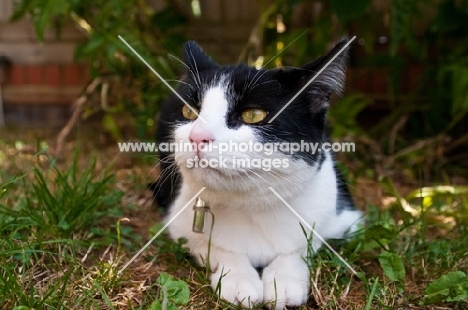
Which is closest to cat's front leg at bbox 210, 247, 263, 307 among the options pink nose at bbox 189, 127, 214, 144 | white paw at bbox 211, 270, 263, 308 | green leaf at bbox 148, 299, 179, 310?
white paw at bbox 211, 270, 263, 308

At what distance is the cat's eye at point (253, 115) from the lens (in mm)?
1210

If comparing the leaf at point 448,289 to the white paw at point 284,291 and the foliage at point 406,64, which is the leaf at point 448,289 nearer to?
the white paw at point 284,291

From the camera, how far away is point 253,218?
4.29 feet

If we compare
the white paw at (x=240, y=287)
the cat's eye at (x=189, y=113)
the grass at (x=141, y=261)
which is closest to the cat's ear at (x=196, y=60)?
the cat's eye at (x=189, y=113)

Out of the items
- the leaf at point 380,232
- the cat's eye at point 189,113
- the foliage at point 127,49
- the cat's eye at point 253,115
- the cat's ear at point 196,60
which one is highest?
the foliage at point 127,49

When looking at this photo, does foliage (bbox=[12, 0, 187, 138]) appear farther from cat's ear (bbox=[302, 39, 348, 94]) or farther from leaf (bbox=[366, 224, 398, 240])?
leaf (bbox=[366, 224, 398, 240])

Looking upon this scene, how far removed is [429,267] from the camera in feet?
4.59

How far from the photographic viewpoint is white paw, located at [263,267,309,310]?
1.17 m

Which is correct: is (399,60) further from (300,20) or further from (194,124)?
(194,124)

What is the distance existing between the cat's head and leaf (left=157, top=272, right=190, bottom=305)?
25cm

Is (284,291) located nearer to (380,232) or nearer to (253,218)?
(253,218)

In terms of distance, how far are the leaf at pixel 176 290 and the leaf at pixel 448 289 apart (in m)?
0.61

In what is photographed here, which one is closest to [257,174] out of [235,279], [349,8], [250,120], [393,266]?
[250,120]

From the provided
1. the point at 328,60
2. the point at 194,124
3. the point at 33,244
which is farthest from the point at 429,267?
the point at 33,244
